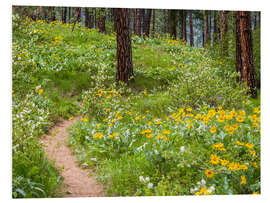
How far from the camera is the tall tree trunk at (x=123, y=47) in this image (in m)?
5.16

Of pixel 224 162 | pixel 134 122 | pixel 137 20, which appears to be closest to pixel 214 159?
pixel 224 162

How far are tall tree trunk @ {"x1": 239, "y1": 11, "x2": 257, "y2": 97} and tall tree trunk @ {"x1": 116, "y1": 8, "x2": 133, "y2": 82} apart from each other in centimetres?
228

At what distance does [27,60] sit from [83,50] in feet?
6.47

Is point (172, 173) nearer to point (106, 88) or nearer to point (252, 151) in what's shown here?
point (252, 151)

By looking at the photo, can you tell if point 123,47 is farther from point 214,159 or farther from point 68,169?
point 214,159

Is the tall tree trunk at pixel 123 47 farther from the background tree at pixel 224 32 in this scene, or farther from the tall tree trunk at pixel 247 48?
the background tree at pixel 224 32

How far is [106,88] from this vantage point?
15.5 ft

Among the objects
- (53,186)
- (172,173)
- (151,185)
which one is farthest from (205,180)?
(53,186)

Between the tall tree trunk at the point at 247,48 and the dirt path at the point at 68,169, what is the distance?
3.29 m

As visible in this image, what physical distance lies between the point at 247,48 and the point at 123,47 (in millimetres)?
2516

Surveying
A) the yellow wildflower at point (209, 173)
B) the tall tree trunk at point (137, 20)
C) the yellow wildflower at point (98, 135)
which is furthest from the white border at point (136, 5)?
the tall tree trunk at point (137, 20)

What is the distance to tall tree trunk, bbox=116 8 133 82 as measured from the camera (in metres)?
5.16
